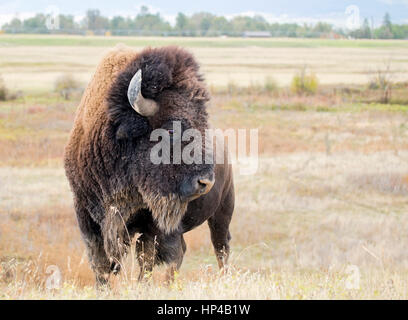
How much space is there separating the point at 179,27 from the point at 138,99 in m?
130

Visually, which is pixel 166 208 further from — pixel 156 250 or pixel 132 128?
pixel 132 128

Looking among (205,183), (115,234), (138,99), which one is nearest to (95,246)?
(115,234)

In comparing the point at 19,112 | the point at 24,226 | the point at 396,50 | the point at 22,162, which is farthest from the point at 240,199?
the point at 396,50

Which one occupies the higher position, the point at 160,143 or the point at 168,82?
the point at 168,82

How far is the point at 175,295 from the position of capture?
5.29 metres

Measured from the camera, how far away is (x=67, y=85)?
2179 inches

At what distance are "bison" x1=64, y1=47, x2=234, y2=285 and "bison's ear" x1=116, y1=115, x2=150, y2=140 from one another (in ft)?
0.04

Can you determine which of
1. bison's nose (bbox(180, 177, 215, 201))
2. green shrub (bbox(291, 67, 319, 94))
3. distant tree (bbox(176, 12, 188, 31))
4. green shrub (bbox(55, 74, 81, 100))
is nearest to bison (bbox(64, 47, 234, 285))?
bison's nose (bbox(180, 177, 215, 201))

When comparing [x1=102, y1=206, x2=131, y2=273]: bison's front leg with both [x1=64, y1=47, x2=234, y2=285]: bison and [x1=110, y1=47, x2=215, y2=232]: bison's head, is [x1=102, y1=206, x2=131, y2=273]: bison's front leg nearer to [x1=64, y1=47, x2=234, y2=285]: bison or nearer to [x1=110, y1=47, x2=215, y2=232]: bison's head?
[x1=64, y1=47, x2=234, y2=285]: bison

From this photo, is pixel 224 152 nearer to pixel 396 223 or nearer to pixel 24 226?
pixel 24 226

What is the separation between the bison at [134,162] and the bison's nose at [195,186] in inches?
0.4

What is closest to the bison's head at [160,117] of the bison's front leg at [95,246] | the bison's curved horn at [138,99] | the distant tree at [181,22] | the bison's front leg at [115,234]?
the bison's curved horn at [138,99]

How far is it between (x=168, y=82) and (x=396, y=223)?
41.1ft

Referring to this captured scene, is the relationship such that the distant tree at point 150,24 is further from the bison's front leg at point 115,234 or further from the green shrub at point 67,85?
the bison's front leg at point 115,234
